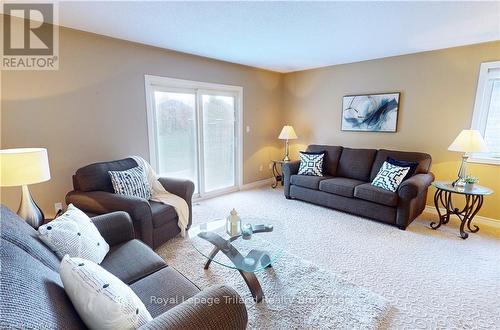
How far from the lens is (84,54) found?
9.19ft

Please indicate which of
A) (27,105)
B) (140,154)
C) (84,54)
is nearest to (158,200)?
(140,154)

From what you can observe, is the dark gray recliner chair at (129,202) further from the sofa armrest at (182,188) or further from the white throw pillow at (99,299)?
the white throw pillow at (99,299)

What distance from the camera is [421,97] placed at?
3635 millimetres

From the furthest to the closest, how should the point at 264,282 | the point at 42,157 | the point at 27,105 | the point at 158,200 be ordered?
the point at 158,200, the point at 27,105, the point at 264,282, the point at 42,157

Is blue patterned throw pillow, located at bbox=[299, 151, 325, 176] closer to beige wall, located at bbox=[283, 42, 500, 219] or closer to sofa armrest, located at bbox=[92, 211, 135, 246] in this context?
beige wall, located at bbox=[283, 42, 500, 219]

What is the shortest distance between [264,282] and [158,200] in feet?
4.67

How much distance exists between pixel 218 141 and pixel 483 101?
148 inches

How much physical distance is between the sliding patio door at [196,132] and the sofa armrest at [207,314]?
9.26 feet

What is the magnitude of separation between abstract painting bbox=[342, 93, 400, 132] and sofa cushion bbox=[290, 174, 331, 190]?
1.12 meters

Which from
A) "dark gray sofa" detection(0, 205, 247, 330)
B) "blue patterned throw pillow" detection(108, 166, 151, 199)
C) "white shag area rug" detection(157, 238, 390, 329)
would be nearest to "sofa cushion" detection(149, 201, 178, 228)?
"blue patterned throw pillow" detection(108, 166, 151, 199)

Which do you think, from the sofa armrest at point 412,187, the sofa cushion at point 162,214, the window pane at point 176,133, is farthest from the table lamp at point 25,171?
the sofa armrest at point 412,187

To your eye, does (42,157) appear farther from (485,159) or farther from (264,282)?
(485,159)

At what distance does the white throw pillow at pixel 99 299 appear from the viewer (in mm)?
894

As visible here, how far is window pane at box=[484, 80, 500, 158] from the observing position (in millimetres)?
3137
